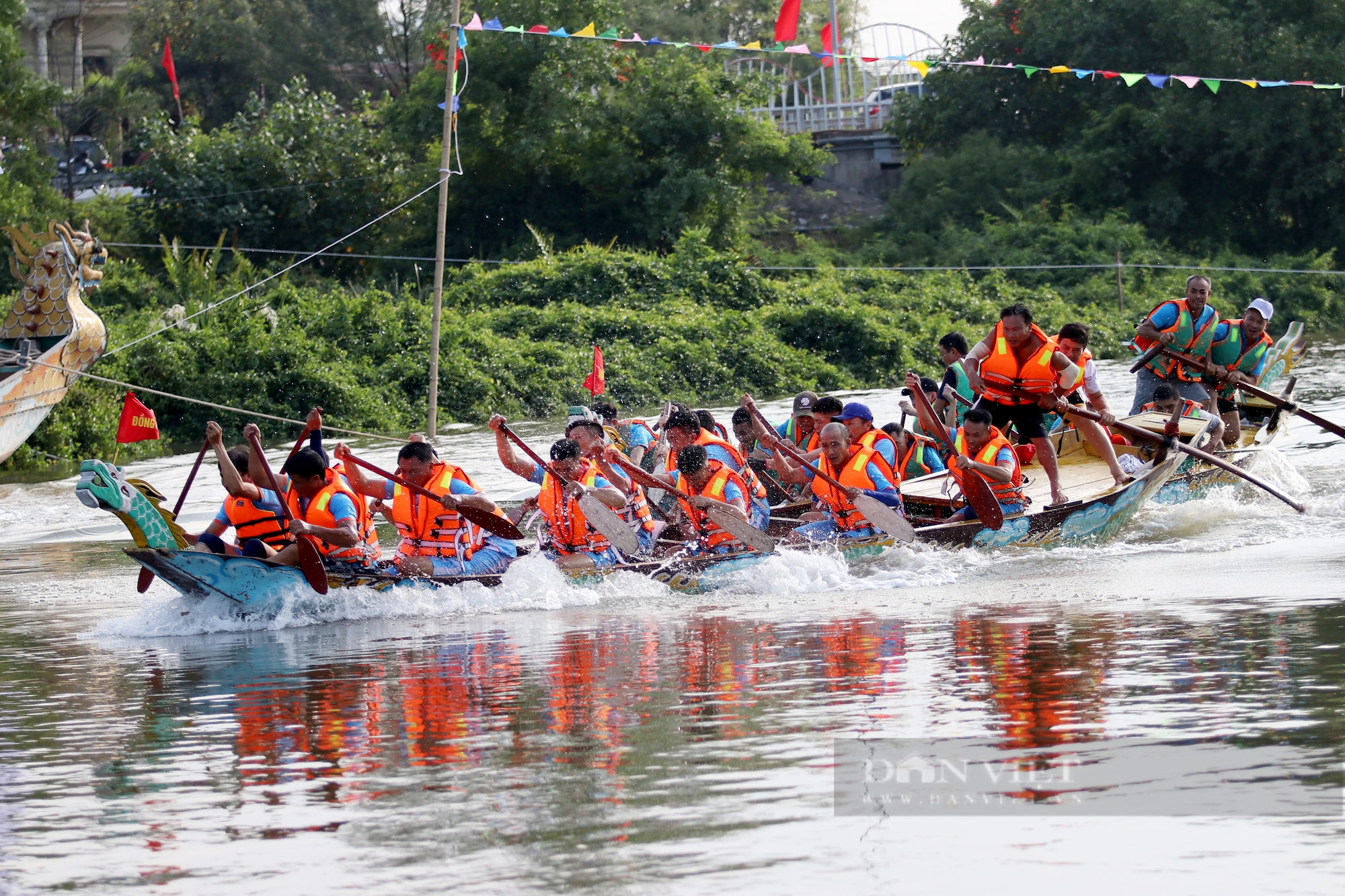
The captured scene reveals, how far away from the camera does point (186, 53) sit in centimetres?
3962

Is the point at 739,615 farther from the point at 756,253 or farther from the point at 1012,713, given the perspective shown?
the point at 756,253

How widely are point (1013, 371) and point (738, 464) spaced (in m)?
2.26

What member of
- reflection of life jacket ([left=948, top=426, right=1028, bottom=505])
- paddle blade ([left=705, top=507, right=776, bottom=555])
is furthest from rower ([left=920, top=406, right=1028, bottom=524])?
paddle blade ([left=705, top=507, right=776, bottom=555])

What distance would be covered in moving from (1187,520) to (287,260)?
2068cm

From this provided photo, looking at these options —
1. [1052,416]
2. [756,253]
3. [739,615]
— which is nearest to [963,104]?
[756,253]

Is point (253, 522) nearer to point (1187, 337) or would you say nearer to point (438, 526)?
point (438, 526)

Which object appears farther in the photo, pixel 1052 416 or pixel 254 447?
pixel 1052 416

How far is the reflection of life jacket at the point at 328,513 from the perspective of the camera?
8.96 metres

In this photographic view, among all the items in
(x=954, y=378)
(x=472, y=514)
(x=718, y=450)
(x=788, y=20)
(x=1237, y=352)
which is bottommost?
(x=472, y=514)

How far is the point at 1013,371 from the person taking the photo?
35.5ft

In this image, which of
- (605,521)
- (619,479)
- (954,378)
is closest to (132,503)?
(605,521)

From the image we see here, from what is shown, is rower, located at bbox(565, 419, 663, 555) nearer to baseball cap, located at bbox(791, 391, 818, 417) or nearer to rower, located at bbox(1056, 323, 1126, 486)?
baseball cap, located at bbox(791, 391, 818, 417)

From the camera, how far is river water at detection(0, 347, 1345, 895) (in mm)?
4434

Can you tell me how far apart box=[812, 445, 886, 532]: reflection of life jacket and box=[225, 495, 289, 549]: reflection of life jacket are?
339cm
